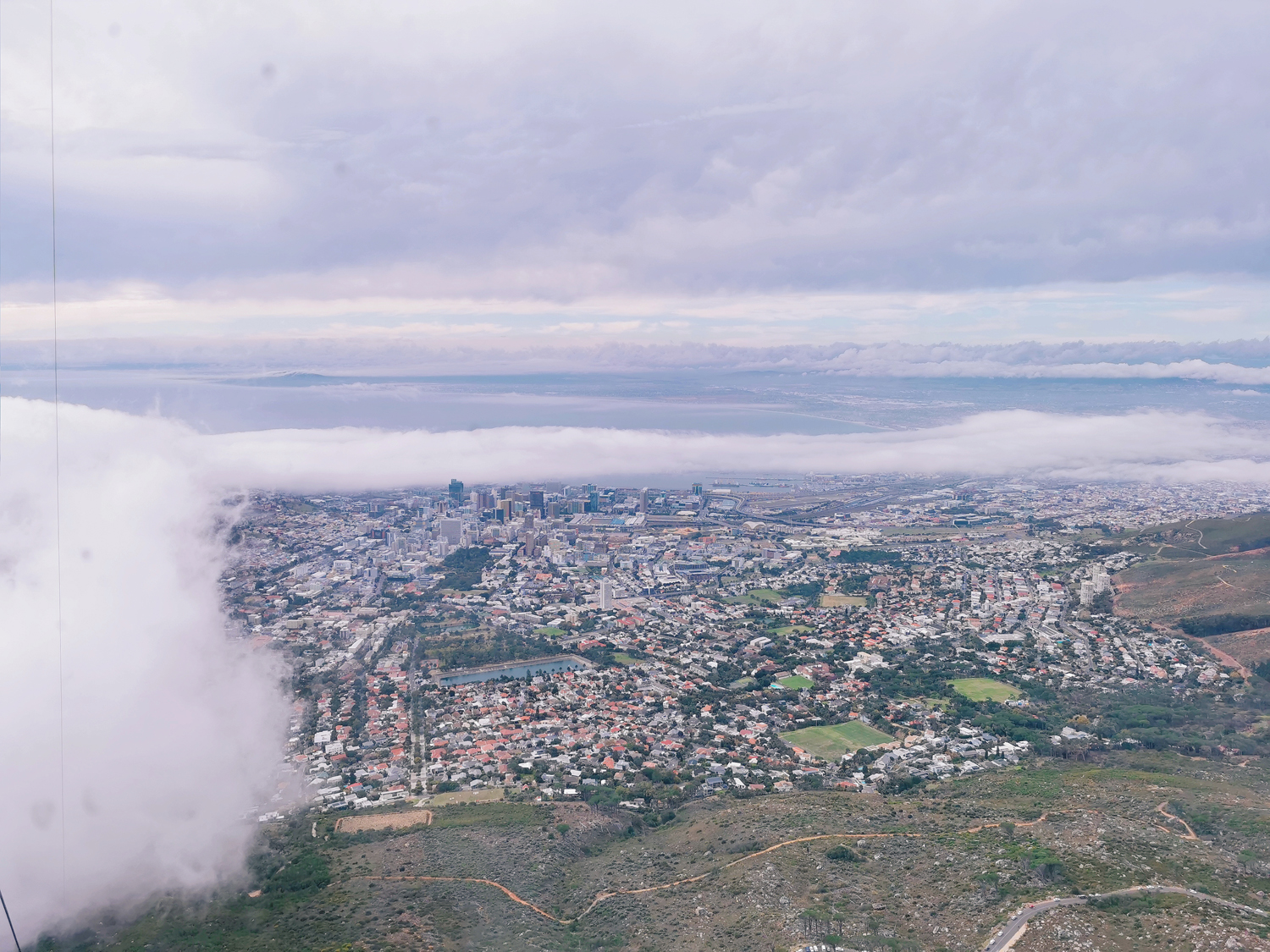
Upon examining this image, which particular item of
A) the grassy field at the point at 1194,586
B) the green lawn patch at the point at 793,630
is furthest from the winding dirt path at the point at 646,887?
the grassy field at the point at 1194,586

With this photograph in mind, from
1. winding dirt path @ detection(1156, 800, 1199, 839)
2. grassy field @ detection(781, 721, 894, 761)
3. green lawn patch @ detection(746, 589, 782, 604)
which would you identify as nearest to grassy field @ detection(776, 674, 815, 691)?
grassy field @ detection(781, 721, 894, 761)

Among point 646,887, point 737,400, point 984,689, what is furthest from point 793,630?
point 737,400

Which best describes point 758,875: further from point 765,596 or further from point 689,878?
point 765,596

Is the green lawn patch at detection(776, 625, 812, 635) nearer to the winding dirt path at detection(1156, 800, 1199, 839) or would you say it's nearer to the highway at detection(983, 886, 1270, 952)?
the winding dirt path at detection(1156, 800, 1199, 839)

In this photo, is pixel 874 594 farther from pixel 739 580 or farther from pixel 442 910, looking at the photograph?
pixel 442 910

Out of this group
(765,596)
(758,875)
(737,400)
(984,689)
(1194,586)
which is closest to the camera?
(758,875)

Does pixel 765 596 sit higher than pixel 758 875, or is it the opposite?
pixel 765 596
